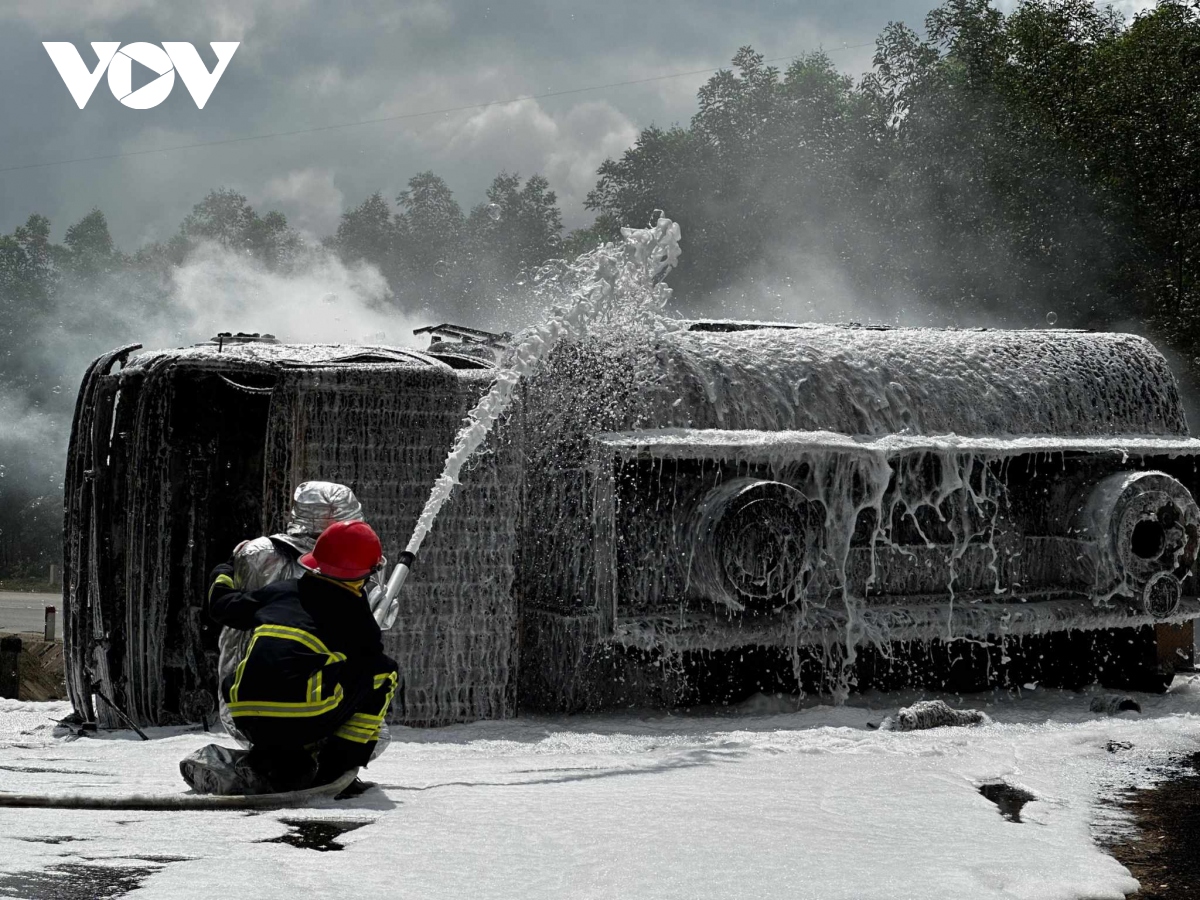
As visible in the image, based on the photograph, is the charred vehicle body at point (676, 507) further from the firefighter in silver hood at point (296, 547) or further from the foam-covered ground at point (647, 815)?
the firefighter in silver hood at point (296, 547)

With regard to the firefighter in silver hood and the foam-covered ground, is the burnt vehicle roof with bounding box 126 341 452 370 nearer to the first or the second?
the firefighter in silver hood

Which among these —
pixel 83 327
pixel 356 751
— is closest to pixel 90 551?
pixel 356 751

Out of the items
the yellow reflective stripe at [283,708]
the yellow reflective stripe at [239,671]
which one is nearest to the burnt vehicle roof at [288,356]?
the yellow reflective stripe at [239,671]

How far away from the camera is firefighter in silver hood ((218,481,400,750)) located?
5742 mm

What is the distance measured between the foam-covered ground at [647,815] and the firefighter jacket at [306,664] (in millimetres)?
314

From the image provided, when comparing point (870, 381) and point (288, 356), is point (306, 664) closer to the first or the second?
point (288, 356)

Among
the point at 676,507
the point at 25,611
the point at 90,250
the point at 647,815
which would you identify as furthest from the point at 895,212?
the point at 90,250

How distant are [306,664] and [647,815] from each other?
1272 millimetres

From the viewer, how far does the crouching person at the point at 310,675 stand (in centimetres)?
484

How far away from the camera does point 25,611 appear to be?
22.2 meters

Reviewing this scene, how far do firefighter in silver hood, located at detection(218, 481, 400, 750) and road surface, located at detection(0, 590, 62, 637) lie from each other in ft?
39.1

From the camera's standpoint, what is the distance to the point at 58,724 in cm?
719

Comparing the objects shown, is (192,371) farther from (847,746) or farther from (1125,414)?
(1125,414)

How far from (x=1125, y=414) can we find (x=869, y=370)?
1976 millimetres
